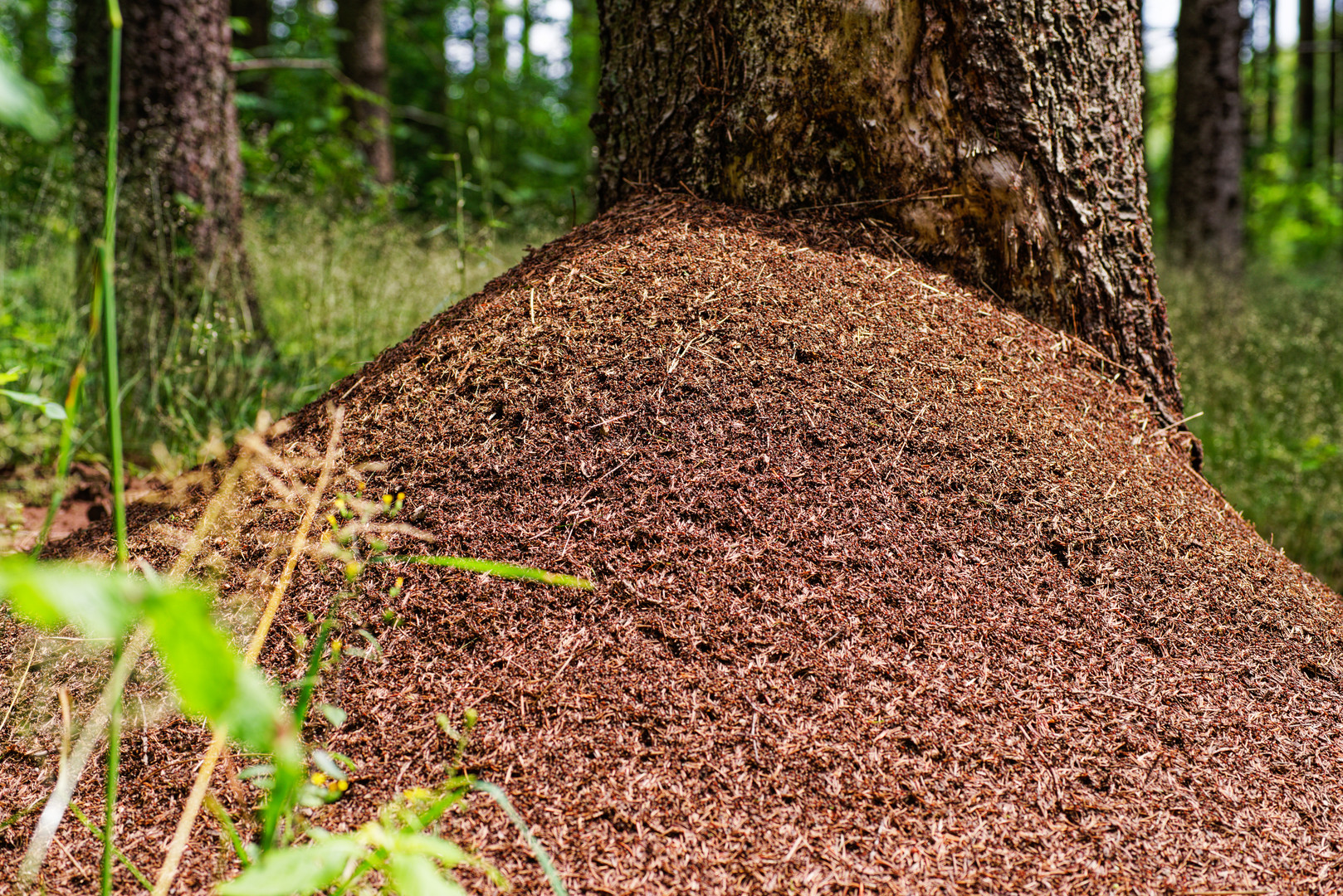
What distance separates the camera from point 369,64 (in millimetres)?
10461

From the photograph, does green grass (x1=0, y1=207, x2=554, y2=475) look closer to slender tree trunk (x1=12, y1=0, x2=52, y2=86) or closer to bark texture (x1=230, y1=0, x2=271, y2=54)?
bark texture (x1=230, y1=0, x2=271, y2=54)

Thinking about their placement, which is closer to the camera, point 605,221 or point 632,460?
point 632,460

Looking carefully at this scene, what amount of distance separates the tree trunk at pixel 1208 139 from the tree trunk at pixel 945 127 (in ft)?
19.7

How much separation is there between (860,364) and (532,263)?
91 centimetres

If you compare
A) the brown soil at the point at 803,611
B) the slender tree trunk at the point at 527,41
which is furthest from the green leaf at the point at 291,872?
the slender tree trunk at the point at 527,41

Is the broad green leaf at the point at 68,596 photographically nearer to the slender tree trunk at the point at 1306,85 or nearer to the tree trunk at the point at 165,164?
the tree trunk at the point at 165,164

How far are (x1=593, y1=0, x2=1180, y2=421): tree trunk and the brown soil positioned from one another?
0.48 ft

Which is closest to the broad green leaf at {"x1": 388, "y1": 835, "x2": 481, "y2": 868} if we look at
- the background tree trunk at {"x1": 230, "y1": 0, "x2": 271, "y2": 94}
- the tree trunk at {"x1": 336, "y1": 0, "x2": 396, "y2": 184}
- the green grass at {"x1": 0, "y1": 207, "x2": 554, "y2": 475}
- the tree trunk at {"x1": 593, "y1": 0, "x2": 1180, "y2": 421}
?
the tree trunk at {"x1": 593, "y1": 0, "x2": 1180, "y2": 421}

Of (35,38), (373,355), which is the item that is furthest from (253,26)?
(373,355)

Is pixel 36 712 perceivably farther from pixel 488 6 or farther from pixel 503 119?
pixel 488 6

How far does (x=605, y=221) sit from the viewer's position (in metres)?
2.30

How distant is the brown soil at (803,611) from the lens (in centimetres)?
129

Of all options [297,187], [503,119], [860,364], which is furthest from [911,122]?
[503,119]

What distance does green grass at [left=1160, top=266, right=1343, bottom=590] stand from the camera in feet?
11.1
